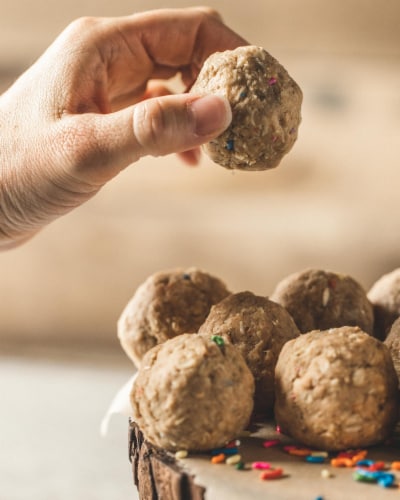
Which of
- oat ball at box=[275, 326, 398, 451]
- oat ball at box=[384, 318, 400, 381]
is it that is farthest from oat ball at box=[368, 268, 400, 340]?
oat ball at box=[275, 326, 398, 451]

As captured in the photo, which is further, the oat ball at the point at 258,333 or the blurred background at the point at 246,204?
the blurred background at the point at 246,204

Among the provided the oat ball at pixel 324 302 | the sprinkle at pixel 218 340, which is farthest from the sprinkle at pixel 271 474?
the oat ball at pixel 324 302

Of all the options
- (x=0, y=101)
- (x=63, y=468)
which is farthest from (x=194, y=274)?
(x=63, y=468)

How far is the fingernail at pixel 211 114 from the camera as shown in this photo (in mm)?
1193

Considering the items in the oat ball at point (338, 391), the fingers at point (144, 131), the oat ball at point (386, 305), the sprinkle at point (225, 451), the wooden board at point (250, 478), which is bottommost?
the wooden board at point (250, 478)

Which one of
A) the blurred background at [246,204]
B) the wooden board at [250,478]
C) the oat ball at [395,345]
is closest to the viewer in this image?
the wooden board at [250,478]

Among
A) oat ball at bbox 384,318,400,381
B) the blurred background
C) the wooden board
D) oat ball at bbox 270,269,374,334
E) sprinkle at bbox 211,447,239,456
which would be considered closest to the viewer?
the wooden board

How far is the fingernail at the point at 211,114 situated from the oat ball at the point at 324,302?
0.42 meters

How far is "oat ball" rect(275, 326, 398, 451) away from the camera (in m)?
1.16

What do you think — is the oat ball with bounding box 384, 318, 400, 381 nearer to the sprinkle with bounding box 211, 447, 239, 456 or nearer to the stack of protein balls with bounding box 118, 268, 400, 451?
the stack of protein balls with bounding box 118, 268, 400, 451

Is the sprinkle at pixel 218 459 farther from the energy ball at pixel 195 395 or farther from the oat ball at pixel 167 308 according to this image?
the oat ball at pixel 167 308

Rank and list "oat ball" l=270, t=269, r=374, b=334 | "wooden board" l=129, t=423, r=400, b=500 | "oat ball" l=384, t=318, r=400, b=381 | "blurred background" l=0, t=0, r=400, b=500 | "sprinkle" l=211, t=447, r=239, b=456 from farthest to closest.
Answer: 1. "blurred background" l=0, t=0, r=400, b=500
2. "oat ball" l=270, t=269, r=374, b=334
3. "oat ball" l=384, t=318, r=400, b=381
4. "sprinkle" l=211, t=447, r=239, b=456
5. "wooden board" l=129, t=423, r=400, b=500

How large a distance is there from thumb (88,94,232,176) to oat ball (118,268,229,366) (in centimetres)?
31

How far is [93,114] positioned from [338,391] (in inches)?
24.6
